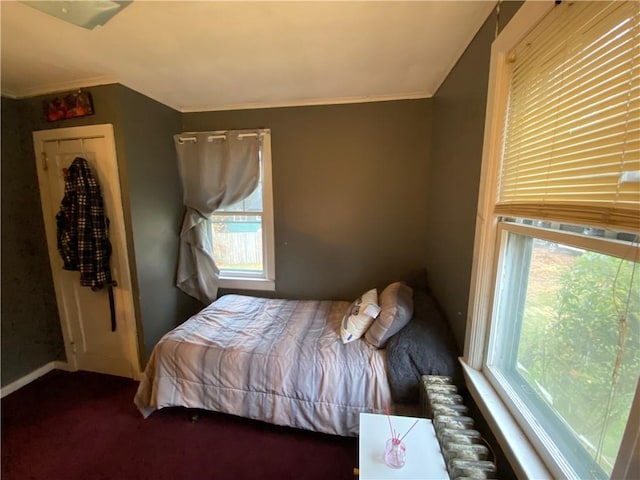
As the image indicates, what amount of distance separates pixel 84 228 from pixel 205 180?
3.30 ft

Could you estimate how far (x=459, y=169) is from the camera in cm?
150

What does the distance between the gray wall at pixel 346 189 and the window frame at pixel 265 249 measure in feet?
0.22

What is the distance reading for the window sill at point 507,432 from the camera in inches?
30.8

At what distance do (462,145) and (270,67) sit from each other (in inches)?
54.3

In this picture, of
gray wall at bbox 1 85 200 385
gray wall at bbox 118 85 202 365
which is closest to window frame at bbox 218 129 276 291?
gray wall at bbox 118 85 202 365

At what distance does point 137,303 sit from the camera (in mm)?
2076

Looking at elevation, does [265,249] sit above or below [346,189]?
below

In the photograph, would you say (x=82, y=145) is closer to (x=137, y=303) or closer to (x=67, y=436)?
(x=137, y=303)

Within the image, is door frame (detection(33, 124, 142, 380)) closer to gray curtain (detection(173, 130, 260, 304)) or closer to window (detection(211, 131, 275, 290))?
gray curtain (detection(173, 130, 260, 304))

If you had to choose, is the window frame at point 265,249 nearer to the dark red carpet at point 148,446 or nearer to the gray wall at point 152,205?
the gray wall at point 152,205

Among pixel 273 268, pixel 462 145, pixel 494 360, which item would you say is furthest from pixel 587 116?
pixel 273 268

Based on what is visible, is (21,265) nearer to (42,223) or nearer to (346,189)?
(42,223)

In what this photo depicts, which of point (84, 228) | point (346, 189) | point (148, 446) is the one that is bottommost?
point (148, 446)

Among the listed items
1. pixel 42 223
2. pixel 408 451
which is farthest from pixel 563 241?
pixel 42 223
